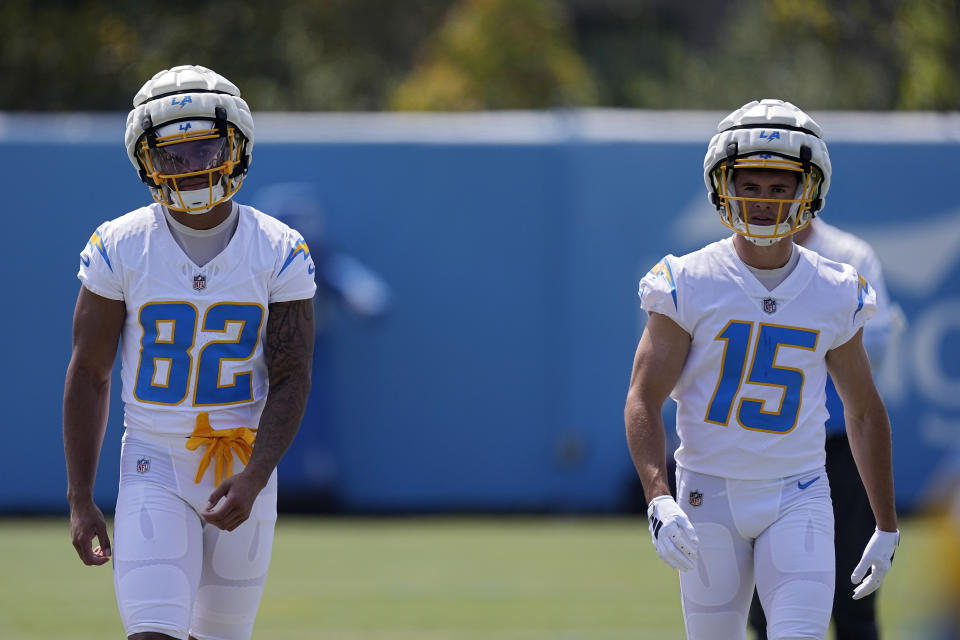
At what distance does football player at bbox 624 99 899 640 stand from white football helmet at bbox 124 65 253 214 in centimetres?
131

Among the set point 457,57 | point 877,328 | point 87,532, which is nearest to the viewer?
point 87,532

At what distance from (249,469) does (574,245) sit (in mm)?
7583

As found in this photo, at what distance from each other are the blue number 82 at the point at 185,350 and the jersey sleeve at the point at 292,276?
0.08 meters

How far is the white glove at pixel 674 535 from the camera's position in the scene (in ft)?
13.5

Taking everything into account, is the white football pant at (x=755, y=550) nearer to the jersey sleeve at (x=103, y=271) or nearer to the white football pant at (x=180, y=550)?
the white football pant at (x=180, y=550)

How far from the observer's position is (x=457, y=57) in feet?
76.0

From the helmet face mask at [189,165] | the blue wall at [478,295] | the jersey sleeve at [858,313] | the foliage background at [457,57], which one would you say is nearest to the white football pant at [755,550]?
the jersey sleeve at [858,313]

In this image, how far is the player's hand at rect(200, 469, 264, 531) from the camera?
415 centimetres

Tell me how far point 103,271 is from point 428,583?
504cm

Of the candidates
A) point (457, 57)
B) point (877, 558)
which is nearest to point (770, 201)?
point (877, 558)

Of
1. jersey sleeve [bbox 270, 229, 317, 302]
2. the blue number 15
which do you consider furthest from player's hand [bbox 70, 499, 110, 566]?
the blue number 15

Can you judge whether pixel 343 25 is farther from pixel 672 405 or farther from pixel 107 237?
pixel 107 237

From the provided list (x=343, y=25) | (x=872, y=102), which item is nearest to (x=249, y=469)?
(x=872, y=102)

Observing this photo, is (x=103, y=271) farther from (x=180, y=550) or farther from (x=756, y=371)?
(x=756, y=371)
